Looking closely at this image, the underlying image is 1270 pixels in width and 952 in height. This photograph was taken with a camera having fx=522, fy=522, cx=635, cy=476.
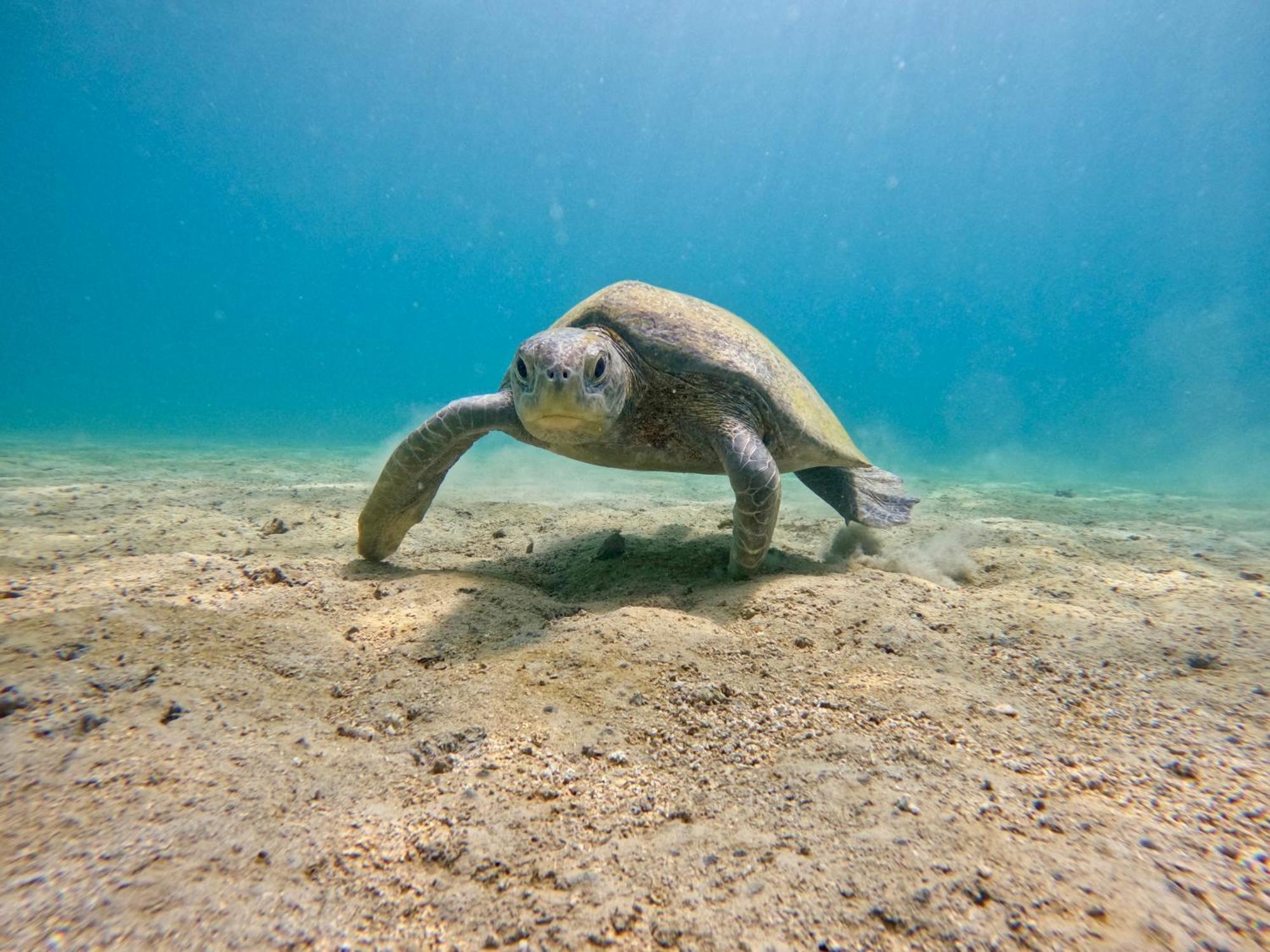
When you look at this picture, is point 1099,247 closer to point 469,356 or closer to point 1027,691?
point 469,356

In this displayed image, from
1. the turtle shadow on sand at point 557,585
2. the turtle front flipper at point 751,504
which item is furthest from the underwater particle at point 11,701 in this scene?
the turtle front flipper at point 751,504

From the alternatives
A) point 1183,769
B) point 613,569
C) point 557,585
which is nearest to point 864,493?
point 613,569

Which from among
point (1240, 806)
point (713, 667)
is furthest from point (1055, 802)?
point (713, 667)

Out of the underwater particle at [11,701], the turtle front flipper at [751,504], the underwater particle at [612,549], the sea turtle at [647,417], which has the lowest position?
the underwater particle at [11,701]

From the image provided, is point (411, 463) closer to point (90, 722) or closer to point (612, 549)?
point (612, 549)

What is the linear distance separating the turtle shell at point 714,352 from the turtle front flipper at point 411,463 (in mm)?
1064

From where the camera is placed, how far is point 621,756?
5.51ft

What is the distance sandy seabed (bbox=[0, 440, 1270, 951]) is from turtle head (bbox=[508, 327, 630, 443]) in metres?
1.03

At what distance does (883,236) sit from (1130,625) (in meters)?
132

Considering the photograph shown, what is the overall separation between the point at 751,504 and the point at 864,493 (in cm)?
228

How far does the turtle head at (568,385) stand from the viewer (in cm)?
301

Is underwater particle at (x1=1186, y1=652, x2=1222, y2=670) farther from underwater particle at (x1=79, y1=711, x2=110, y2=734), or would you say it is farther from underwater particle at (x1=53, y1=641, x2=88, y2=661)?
underwater particle at (x1=53, y1=641, x2=88, y2=661)

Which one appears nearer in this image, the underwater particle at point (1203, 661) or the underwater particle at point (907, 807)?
the underwater particle at point (907, 807)

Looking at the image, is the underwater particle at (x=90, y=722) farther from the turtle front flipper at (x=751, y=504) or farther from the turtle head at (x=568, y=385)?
the turtle front flipper at (x=751, y=504)
